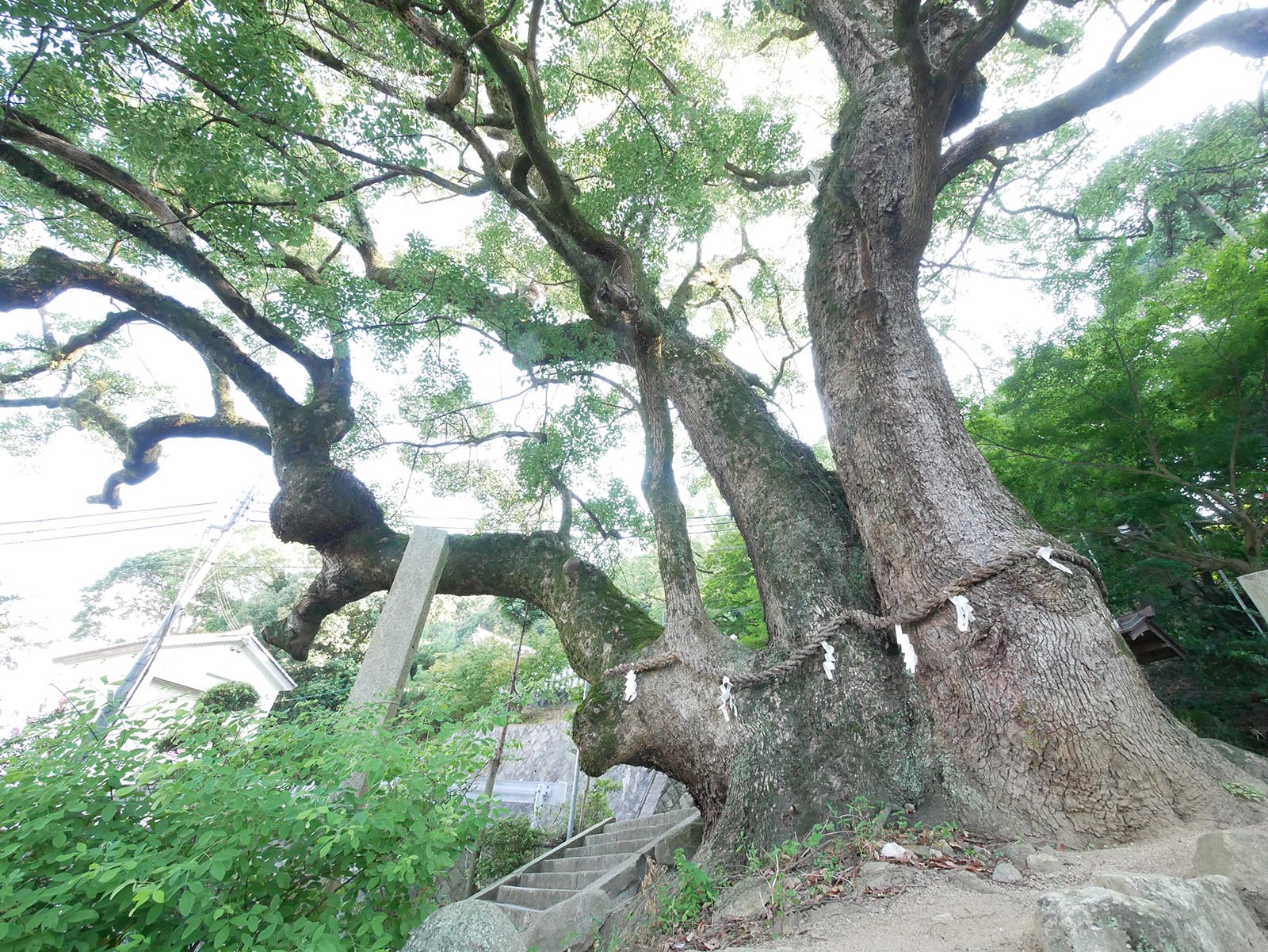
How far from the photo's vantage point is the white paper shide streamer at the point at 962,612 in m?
2.39

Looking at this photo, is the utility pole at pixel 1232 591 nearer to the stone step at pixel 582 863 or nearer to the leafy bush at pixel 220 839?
the stone step at pixel 582 863

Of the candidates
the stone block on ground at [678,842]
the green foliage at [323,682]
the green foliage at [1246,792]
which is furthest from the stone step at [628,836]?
the green foliage at [323,682]

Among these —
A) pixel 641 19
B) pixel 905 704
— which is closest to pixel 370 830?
pixel 905 704

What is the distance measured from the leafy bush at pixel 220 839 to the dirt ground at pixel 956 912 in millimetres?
1278

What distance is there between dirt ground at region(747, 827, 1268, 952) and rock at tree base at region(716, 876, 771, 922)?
0.21 m

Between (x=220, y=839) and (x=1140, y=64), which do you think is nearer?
(x=220, y=839)

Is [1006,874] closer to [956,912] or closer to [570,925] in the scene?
[956,912]

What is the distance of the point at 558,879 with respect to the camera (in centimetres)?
493

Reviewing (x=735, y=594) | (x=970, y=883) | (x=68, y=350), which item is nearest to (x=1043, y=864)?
(x=970, y=883)

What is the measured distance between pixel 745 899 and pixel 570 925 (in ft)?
4.38

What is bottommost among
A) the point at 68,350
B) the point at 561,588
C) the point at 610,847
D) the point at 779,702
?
the point at 610,847

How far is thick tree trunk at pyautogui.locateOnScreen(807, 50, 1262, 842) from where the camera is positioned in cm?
200

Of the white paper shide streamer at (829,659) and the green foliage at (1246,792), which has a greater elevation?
the white paper shide streamer at (829,659)

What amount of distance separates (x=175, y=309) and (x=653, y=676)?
5.56 meters
